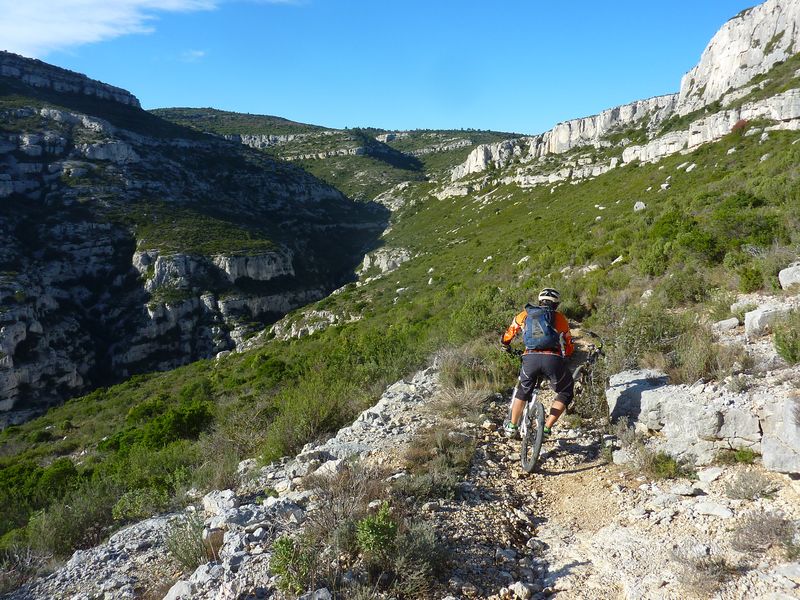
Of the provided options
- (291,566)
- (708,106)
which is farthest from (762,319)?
(708,106)

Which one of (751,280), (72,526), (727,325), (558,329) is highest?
(751,280)

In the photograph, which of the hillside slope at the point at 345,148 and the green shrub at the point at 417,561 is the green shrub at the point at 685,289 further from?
the hillside slope at the point at 345,148

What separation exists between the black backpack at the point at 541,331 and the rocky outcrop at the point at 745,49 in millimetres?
74827

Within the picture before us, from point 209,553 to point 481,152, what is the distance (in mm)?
105866

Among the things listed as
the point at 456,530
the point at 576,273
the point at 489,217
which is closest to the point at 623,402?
the point at 456,530

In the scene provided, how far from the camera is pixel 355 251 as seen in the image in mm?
81125

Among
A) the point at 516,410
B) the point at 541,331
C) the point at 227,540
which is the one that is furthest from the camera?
the point at 516,410

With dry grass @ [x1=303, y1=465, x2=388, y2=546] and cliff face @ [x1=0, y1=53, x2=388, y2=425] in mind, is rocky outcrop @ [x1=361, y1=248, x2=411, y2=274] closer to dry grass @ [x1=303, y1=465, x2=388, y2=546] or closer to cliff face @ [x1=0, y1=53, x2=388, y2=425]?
cliff face @ [x1=0, y1=53, x2=388, y2=425]

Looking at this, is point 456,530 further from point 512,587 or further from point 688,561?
point 688,561

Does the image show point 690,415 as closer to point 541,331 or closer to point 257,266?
point 541,331

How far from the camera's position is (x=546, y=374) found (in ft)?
14.4

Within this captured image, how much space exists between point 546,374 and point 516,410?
1.81 feet

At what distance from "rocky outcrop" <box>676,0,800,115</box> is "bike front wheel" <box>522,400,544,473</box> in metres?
75.4

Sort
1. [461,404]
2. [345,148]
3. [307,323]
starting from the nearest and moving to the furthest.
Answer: [461,404] → [307,323] → [345,148]
